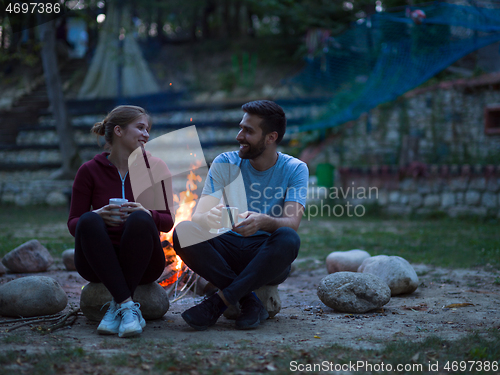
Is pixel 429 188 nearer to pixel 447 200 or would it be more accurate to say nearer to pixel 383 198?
pixel 447 200

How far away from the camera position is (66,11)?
12977 mm

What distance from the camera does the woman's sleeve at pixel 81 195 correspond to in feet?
8.80

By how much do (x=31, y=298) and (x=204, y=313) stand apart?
3.59 feet

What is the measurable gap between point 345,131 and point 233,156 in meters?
8.50

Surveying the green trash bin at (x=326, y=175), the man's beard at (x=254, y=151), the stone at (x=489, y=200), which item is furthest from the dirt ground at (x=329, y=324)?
the green trash bin at (x=326, y=175)

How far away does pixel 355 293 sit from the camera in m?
3.13

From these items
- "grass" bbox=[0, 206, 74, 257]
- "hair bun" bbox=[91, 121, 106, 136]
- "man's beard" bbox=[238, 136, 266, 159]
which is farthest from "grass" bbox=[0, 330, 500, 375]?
"grass" bbox=[0, 206, 74, 257]

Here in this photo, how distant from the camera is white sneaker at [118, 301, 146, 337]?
2.41 meters

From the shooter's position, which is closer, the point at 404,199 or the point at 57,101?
the point at 404,199

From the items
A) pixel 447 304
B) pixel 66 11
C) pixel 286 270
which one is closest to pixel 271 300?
pixel 286 270

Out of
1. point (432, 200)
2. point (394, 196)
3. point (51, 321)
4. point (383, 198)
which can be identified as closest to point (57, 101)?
point (383, 198)

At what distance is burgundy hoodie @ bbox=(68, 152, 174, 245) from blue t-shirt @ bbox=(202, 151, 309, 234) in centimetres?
39

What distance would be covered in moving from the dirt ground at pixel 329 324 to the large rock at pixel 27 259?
43 centimetres

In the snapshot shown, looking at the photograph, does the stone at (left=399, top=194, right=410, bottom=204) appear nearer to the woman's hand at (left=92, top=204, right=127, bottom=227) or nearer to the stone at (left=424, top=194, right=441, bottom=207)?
the stone at (left=424, top=194, right=441, bottom=207)
